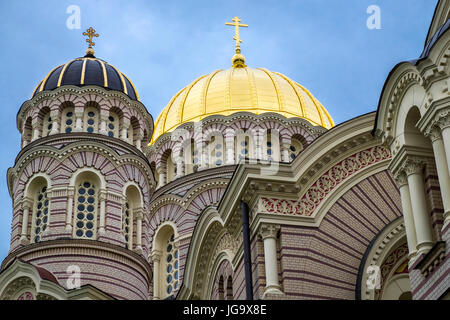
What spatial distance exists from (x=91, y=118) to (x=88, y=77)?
170cm

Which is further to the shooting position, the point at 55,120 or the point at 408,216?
the point at 55,120

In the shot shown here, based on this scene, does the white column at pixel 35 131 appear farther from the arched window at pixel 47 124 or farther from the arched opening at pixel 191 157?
the arched opening at pixel 191 157

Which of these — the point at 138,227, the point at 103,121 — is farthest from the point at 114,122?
the point at 138,227

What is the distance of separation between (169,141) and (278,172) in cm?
1687

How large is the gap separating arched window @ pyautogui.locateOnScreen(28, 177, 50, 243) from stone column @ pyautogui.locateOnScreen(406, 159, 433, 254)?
52.5 feet

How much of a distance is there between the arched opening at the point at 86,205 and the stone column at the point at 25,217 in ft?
5.60

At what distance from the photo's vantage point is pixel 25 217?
96.1 ft

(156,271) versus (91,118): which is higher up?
(91,118)

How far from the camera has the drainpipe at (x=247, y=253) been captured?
18828 mm

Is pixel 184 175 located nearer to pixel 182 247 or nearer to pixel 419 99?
pixel 182 247

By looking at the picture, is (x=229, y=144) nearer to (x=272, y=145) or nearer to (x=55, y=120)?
(x=272, y=145)

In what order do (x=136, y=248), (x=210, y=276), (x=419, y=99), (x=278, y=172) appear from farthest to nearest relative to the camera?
(x=136, y=248) → (x=210, y=276) → (x=278, y=172) → (x=419, y=99)

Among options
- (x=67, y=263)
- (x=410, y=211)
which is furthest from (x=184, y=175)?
(x=410, y=211)
